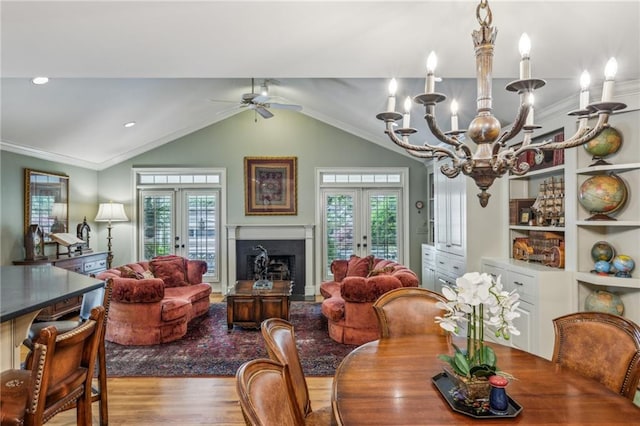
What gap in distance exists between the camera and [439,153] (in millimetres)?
1888

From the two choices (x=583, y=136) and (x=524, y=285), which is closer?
(x=583, y=136)

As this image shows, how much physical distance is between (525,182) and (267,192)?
13.7 ft

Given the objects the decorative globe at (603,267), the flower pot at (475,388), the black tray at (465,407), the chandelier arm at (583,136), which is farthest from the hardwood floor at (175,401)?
the decorative globe at (603,267)

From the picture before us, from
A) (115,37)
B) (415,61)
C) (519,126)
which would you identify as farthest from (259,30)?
(519,126)

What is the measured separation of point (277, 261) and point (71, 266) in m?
3.13

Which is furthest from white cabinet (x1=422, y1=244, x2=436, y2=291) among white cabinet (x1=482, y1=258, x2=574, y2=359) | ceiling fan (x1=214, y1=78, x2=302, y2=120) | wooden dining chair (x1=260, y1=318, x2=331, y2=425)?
wooden dining chair (x1=260, y1=318, x2=331, y2=425)

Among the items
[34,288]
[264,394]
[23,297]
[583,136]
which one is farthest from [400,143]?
[34,288]

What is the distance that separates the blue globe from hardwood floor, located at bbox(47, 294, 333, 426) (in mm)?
2472

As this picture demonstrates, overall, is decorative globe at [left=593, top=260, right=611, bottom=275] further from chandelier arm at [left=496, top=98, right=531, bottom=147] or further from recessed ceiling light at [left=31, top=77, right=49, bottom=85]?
recessed ceiling light at [left=31, top=77, right=49, bottom=85]

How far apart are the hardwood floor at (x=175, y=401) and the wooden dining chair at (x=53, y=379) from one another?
0.82 metres

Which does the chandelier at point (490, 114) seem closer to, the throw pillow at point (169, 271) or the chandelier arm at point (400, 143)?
the chandelier arm at point (400, 143)

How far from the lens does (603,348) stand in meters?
1.70

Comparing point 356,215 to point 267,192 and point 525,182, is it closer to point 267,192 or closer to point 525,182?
point 267,192

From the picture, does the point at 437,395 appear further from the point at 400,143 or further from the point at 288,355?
the point at 400,143
